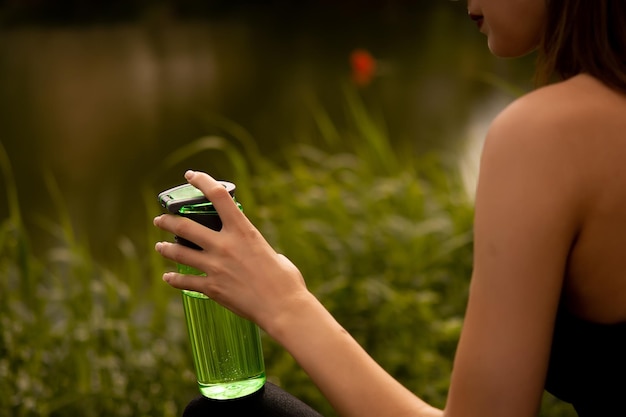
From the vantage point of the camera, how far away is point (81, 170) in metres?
4.48

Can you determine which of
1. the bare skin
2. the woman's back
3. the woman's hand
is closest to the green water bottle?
the woman's hand

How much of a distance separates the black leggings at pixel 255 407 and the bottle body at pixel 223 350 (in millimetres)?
20

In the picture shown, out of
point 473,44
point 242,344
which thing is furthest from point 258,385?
point 473,44

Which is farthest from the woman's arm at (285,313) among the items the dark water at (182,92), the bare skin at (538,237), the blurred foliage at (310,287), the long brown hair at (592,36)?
the dark water at (182,92)

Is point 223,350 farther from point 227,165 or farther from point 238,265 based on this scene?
point 227,165

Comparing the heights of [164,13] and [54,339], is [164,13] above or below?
below

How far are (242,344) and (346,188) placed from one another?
164 cm

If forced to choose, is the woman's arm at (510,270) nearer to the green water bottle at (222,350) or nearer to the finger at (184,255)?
the finger at (184,255)

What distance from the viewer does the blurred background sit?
2076mm

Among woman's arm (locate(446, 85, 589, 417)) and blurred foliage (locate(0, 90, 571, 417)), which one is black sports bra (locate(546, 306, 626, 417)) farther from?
blurred foliage (locate(0, 90, 571, 417))

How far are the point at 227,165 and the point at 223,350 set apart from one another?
3097 millimetres

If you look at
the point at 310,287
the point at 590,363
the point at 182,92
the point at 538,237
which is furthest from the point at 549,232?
the point at 182,92

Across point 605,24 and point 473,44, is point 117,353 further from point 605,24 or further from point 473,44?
point 473,44

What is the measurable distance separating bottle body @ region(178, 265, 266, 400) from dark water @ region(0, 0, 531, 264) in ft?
7.31
